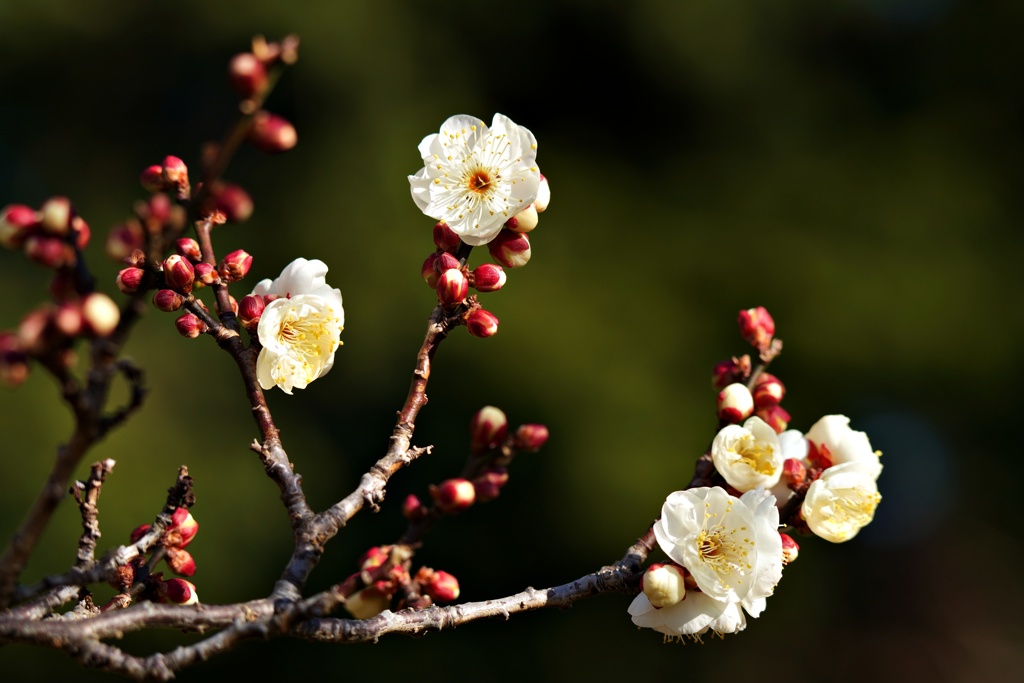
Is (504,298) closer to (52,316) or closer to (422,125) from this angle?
(422,125)

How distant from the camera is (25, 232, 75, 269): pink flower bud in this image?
611mm

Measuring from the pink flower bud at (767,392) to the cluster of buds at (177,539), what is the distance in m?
0.69

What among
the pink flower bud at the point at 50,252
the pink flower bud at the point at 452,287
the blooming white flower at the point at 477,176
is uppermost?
the blooming white flower at the point at 477,176

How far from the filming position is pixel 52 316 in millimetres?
583

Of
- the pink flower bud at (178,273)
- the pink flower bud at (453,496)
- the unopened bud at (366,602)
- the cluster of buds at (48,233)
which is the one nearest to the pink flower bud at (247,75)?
the cluster of buds at (48,233)

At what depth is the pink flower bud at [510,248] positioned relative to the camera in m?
1.06

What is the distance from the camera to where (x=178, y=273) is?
89cm

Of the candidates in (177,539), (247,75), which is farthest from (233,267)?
(247,75)

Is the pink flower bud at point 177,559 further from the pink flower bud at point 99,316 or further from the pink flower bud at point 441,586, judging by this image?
the pink flower bud at point 99,316

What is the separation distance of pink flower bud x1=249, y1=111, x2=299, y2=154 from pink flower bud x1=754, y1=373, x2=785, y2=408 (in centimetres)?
73

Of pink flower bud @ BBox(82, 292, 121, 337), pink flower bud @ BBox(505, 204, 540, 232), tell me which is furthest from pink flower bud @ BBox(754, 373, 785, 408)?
pink flower bud @ BBox(82, 292, 121, 337)

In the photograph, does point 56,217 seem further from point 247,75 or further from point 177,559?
point 177,559

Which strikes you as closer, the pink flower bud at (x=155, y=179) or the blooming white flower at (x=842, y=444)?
the pink flower bud at (x=155, y=179)

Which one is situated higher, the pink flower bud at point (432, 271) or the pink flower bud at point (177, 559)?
the pink flower bud at point (432, 271)
